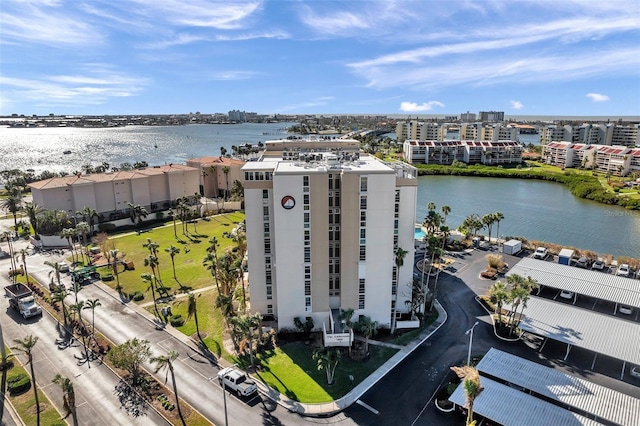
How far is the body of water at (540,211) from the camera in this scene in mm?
88688

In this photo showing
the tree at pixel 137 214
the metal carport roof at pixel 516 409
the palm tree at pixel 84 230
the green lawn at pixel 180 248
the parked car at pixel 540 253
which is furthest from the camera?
the tree at pixel 137 214

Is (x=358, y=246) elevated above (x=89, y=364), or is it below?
above

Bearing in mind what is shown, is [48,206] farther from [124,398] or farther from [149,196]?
[124,398]

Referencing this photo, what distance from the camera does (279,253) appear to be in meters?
45.0

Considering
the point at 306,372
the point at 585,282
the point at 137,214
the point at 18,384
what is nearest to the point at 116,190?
Result: the point at 137,214

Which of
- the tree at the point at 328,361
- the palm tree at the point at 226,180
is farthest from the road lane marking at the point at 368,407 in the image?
the palm tree at the point at 226,180

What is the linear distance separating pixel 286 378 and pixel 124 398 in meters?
14.7

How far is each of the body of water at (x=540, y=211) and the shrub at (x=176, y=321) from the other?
68.1m

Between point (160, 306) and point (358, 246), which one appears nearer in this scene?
point (358, 246)

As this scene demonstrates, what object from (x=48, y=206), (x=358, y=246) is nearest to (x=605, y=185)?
(x=358, y=246)

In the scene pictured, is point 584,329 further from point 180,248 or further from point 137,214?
point 137,214

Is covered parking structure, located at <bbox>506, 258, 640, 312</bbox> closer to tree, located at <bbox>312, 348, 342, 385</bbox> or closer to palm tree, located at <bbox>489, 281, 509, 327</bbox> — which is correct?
palm tree, located at <bbox>489, 281, 509, 327</bbox>

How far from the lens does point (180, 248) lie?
76.1 m

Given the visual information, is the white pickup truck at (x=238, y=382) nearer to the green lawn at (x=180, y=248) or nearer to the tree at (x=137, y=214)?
the green lawn at (x=180, y=248)
